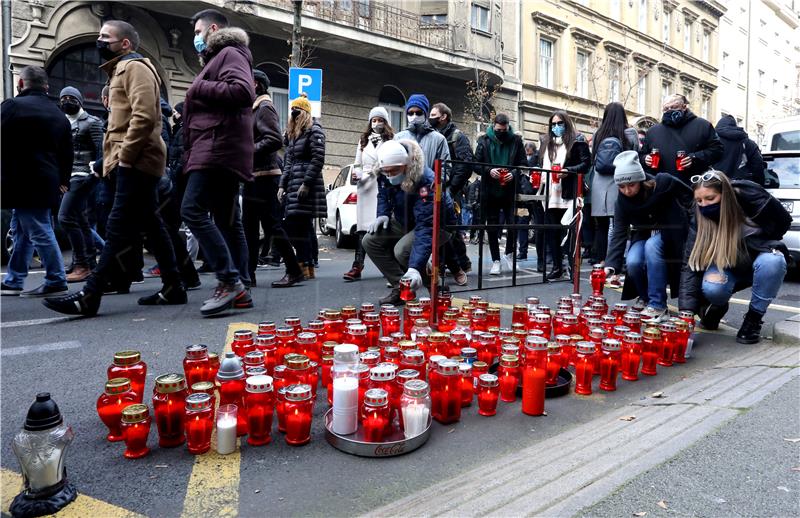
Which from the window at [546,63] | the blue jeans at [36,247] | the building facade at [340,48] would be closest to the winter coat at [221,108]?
the blue jeans at [36,247]

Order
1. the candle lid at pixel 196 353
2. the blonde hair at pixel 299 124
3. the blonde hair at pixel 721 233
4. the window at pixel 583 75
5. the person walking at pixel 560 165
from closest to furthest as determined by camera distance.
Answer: the candle lid at pixel 196 353 → the blonde hair at pixel 721 233 → the blonde hair at pixel 299 124 → the person walking at pixel 560 165 → the window at pixel 583 75

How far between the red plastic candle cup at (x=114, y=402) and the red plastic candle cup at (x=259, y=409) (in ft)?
1.56

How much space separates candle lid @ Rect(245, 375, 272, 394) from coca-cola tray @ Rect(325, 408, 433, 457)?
1.08 ft

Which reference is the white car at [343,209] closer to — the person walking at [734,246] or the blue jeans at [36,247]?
the blue jeans at [36,247]

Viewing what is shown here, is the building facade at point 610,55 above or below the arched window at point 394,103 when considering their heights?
above

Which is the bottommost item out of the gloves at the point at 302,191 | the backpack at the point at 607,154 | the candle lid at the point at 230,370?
the candle lid at the point at 230,370

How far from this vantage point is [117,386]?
239cm

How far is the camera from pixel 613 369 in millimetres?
3205

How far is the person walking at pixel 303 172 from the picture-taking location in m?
6.45

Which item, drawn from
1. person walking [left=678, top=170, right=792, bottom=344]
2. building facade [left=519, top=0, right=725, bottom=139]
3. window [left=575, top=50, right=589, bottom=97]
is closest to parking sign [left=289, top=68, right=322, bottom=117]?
person walking [left=678, top=170, right=792, bottom=344]

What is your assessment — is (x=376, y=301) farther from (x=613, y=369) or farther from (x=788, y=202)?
(x=788, y=202)

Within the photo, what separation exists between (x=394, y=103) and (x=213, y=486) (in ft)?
60.7

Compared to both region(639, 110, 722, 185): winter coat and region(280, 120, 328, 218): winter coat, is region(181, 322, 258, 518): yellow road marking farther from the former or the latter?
region(639, 110, 722, 185): winter coat

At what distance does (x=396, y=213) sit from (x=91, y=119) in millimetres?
3711
